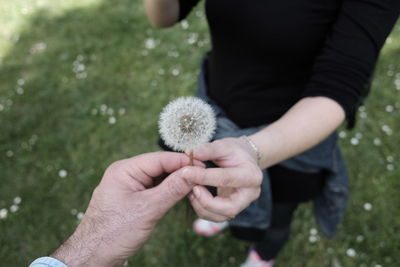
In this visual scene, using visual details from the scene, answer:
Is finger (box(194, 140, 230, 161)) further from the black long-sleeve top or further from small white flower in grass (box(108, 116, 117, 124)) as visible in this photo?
small white flower in grass (box(108, 116, 117, 124))

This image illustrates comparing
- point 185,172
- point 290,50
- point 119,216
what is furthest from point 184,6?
point 119,216

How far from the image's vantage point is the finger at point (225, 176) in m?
0.88

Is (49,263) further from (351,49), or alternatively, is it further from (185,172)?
(351,49)

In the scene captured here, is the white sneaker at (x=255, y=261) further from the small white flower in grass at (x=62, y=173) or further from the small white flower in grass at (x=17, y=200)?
the small white flower in grass at (x=17, y=200)

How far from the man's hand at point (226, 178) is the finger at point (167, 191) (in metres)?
0.03

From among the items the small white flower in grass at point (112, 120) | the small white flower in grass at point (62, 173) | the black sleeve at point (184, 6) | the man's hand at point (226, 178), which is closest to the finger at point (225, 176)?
the man's hand at point (226, 178)

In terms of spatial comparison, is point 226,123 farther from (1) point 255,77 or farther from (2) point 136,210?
(2) point 136,210

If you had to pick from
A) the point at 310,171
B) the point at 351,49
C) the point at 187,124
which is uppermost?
the point at 351,49

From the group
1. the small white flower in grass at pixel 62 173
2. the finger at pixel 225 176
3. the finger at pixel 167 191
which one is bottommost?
the small white flower in grass at pixel 62 173

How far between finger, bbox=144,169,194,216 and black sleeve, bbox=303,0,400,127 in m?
0.52

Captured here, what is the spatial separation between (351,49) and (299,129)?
300 mm

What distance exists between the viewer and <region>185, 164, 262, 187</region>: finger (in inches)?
34.6

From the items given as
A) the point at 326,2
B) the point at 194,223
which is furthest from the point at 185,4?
the point at 194,223

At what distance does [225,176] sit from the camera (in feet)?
2.89
